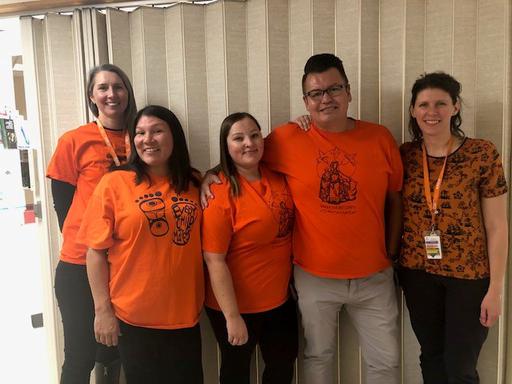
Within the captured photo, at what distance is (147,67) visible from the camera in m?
2.09

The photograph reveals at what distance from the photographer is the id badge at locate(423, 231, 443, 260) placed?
5.31 ft

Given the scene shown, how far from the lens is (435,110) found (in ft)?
5.27

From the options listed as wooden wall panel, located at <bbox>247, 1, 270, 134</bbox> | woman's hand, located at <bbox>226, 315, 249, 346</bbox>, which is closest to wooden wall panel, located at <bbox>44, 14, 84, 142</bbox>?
wooden wall panel, located at <bbox>247, 1, 270, 134</bbox>

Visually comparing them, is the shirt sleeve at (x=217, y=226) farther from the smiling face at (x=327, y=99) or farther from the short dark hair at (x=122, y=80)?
the short dark hair at (x=122, y=80)

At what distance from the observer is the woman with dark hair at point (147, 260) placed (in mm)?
1487

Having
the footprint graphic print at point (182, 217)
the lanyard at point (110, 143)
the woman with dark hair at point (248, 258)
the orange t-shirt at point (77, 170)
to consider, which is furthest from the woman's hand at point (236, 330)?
the lanyard at point (110, 143)

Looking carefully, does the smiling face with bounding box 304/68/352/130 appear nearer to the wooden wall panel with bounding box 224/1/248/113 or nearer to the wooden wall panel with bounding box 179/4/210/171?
the wooden wall panel with bounding box 224/1/248/113

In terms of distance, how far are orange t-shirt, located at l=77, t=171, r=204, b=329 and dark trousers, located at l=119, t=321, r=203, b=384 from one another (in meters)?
0.04

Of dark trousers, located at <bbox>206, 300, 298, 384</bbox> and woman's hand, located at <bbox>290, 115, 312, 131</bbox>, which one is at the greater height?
woman's hand, located at <bbox>290, 115, 312, 131</bbox>

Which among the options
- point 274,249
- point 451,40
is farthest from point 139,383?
point 451,40

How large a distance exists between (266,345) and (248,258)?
1.47 feet

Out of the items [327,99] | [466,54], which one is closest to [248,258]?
[327,99]

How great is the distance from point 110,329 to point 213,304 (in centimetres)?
44

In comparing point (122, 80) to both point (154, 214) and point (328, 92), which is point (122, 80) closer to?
point (154, 214)
